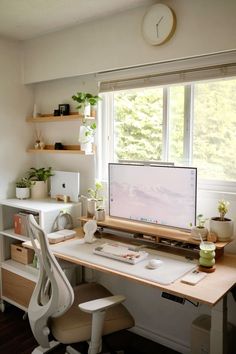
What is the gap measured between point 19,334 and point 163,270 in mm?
1469

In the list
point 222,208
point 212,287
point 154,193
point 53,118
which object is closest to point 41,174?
point 53,118

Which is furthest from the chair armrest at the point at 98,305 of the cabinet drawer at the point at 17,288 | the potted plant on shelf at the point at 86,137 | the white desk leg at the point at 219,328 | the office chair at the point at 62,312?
the potted plant on shelf at the point at 86,137

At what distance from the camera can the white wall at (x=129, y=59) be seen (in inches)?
82.5

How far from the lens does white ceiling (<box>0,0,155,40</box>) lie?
7.57 feet

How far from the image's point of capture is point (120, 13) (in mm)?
2471

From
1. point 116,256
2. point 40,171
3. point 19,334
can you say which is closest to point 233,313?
point 116,256

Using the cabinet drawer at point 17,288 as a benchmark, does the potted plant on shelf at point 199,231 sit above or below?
above

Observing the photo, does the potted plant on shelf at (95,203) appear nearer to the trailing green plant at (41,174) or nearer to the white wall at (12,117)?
the trailing green plant at (41,174)

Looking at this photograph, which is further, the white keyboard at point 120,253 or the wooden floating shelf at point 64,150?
the wooden floating shelf at point 64,150

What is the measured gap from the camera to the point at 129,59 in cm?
245

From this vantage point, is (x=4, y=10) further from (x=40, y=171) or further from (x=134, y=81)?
(x=40, y=171)

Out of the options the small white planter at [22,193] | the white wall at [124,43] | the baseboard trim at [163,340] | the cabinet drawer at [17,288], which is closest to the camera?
the white wall at [124,43]

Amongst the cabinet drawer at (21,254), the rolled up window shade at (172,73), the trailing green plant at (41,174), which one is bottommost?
the cabinet drawer at (21,254)

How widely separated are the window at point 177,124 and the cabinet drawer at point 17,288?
1109 mm
